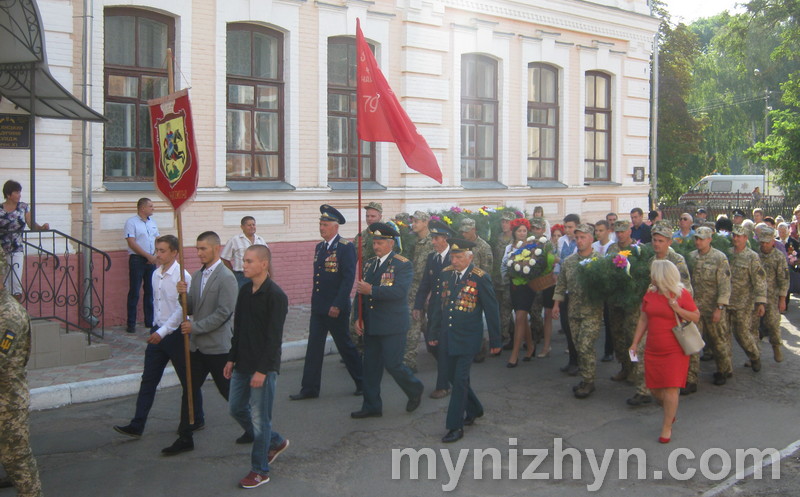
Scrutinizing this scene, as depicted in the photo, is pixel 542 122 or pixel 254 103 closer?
pixel 254 103

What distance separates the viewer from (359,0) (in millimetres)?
15312

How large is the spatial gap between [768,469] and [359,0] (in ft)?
36.8

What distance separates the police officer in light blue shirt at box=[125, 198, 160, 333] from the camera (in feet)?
38.7

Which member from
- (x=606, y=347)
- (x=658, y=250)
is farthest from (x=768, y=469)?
(x=606, y=347)

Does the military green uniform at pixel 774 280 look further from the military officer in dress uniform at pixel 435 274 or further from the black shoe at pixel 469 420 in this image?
the black shoe at pixel 469 420

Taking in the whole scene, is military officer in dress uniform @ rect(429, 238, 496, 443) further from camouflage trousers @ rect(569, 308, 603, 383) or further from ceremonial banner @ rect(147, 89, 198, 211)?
ceremonial banner @ rect(147, 89, 198, 211)

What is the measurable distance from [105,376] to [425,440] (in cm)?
395

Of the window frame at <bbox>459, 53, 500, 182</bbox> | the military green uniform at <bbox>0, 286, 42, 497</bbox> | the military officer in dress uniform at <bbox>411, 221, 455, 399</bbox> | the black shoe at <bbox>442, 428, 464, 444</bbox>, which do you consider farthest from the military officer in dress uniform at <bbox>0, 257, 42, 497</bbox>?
the window frame at <bbox>459, 53, 500, 182</bbox>

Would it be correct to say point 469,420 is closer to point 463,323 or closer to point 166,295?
point 463,323

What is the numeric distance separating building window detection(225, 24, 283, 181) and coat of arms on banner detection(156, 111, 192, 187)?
6.49 m

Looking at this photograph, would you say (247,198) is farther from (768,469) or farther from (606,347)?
(768,469)

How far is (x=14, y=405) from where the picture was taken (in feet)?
17.9

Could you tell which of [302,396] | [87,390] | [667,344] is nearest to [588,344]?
[667,344]

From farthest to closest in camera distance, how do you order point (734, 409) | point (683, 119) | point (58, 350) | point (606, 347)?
point (683, 119) < point (606, 347) < point (58, 350) < point (734, 409)
